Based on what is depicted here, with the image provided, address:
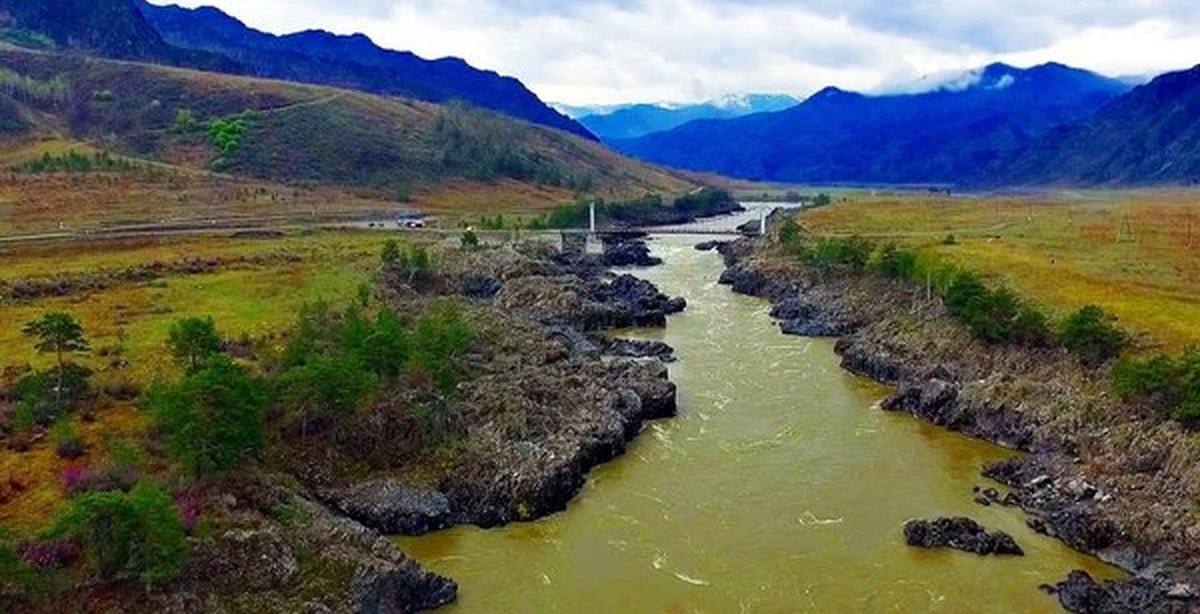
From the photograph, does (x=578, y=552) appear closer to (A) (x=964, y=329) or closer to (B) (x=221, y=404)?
(B) (x=221, y=404)

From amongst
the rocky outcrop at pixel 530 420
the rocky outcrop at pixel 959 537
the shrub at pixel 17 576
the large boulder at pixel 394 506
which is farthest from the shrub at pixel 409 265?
the shrub at pixel 17 576

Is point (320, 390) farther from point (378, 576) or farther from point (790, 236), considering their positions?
point (790, 236)

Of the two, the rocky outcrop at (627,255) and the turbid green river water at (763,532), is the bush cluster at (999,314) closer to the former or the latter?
the turbid green river water at (763,532)

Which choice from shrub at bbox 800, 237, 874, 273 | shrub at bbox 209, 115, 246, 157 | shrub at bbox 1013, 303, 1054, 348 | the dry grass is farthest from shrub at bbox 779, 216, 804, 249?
shrub at bbox 209, 115, 246, 157

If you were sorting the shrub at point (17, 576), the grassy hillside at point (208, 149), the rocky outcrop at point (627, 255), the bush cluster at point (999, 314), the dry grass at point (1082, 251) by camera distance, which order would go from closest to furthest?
the shrub at point (17, 576)
the bush cluster at point (999, 314)
the dry grass at point (1082, 251)
the rocky outcrop at point (627, 255)
the grassy hillside at point (208, 149)

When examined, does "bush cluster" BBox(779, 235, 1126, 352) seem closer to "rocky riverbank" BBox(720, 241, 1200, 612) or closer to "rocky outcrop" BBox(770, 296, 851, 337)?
"rocky riverbank" BBox(720, 241, 1200, 612)

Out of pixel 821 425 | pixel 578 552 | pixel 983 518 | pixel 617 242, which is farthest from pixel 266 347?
pixel 617 242
